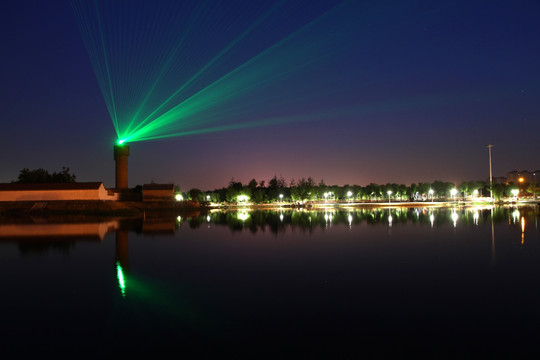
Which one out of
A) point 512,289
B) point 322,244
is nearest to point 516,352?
point 512,289

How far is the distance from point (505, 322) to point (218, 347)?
5.07 m

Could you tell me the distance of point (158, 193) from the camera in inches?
2197

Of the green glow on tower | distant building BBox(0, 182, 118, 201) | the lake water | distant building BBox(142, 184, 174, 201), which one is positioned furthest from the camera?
distant building BBox(142, 184, 174, 201)

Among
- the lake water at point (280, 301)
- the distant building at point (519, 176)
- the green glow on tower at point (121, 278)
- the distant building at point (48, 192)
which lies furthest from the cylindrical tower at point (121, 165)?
the distant building at point (519, 176)

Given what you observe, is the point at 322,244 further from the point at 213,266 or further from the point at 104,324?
the point at 104,324

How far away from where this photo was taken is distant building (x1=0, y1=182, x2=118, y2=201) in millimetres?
47125

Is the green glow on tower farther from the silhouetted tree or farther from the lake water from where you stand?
the silhouetted tree

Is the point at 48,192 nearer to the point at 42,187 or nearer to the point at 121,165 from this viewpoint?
the point at 42,187

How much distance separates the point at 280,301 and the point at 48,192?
1950 inches

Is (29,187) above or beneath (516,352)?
above

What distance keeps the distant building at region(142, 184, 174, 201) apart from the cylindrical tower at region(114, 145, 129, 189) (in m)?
8.78

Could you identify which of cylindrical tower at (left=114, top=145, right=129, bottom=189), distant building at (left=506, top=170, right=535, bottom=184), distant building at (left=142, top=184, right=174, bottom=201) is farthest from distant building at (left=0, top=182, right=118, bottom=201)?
distant building at (left=506, top=170, right=535, bottom=184)

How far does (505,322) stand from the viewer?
6543 millimetres

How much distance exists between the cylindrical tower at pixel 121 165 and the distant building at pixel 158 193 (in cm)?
878
